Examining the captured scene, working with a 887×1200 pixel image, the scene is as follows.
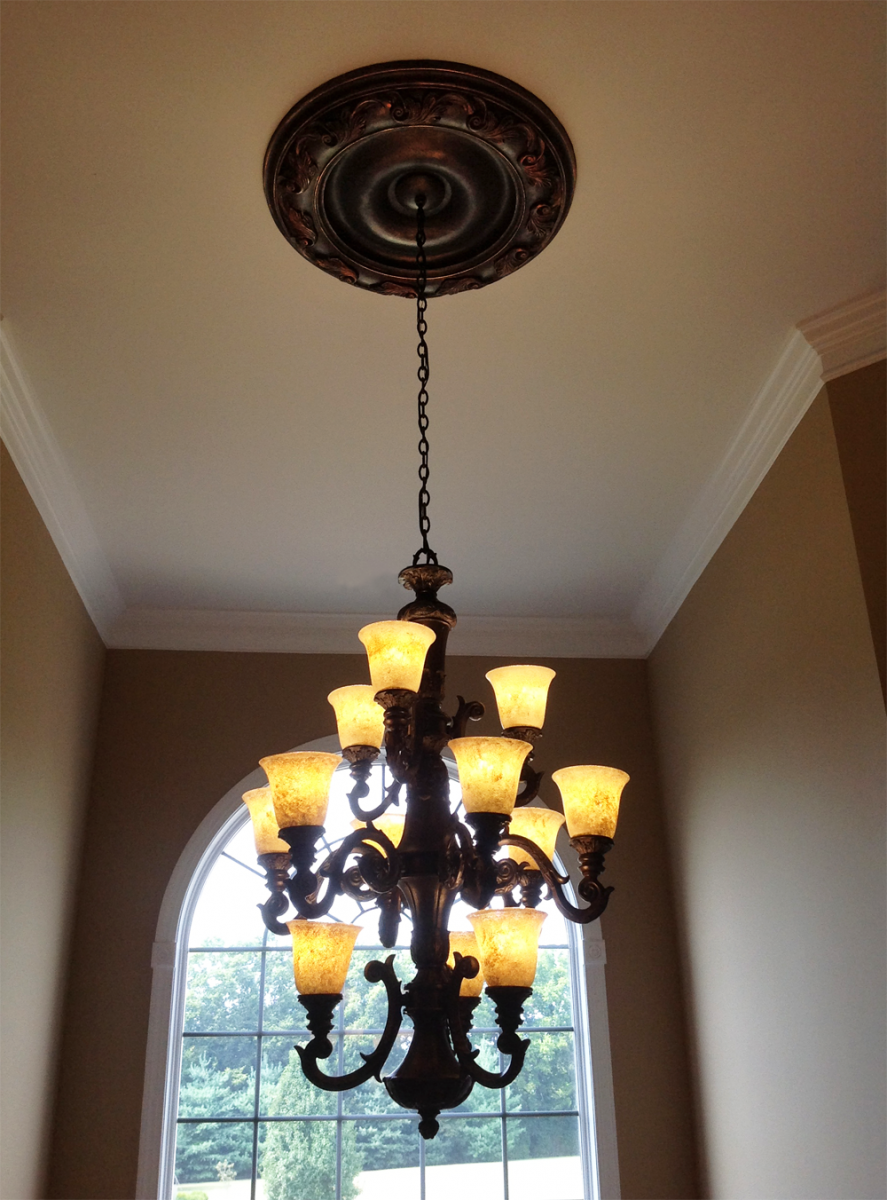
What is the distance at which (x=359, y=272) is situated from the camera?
8.62ft

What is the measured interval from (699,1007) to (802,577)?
1.73 m

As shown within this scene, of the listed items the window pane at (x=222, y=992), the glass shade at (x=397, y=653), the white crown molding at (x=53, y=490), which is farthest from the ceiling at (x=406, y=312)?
the window pane at (x=222, y=992)

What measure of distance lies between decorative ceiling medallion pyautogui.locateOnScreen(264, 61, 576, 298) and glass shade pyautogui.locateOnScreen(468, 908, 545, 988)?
151cm

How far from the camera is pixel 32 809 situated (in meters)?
3.43

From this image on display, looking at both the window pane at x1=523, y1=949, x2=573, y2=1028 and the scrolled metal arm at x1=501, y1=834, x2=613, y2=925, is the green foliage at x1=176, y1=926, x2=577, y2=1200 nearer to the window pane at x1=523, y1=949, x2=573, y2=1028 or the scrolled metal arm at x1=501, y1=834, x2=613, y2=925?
the window pane at x1=523, y1=949, x2=573, y2=1028

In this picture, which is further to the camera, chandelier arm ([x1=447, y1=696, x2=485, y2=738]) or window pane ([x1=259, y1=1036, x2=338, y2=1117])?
window pane ([x1=259, y1=1036, x2=338, y2=1117])

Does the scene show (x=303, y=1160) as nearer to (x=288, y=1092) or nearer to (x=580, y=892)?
(x=288, y=1092)

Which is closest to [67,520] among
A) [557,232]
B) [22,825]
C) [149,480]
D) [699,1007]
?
[149,480]

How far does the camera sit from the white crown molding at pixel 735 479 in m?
2.97

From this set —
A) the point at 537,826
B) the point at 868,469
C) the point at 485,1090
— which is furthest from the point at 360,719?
the point at 485,1090

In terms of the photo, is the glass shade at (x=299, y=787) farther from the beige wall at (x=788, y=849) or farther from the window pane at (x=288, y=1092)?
the window pane at (x=288, y=1092)

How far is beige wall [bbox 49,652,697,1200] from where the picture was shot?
377cm

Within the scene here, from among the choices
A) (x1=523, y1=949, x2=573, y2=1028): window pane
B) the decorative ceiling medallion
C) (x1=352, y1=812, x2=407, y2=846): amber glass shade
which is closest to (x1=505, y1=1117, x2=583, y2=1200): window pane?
(x1=523, y1=949, x2=573, y2=1028): window pane

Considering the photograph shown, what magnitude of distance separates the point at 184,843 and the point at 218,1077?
0.85 meters
